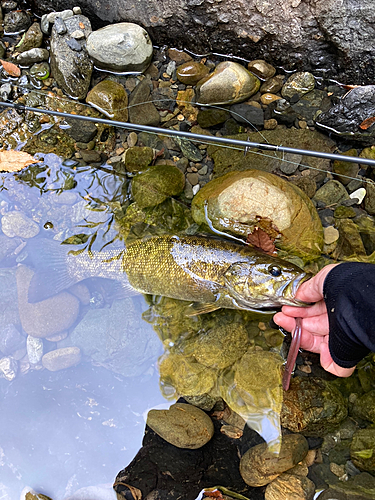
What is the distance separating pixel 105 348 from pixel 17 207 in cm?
249

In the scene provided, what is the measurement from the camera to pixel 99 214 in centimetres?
492

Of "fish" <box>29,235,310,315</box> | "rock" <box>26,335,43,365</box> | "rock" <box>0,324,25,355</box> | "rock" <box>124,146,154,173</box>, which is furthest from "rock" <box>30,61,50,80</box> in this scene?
"rock" <box>26,335,43,365</box>

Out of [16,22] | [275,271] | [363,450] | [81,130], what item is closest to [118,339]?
[275,271]

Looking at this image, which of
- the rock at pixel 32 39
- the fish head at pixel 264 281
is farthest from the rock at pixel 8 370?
the rock at pixel 32 39

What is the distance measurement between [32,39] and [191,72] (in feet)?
8.61

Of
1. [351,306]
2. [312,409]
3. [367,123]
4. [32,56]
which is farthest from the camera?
[32,56]

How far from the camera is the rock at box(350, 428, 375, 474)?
3.82m

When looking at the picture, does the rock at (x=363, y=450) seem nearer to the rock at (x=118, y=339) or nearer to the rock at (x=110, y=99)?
the rock at (x=118, y=339)

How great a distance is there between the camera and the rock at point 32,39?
5.34 metres

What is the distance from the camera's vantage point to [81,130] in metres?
5.03

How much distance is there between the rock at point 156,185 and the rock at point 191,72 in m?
1.47

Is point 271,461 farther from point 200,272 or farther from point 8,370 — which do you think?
point 8,370

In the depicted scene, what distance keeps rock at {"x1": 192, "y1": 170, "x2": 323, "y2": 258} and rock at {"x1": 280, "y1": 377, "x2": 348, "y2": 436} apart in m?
1.63

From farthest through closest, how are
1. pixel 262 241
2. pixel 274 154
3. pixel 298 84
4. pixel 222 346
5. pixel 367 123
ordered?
pixel 298 84 < pixel 274 154 < pixel 367 123 < pixel 222 346 < pixel 262 241
